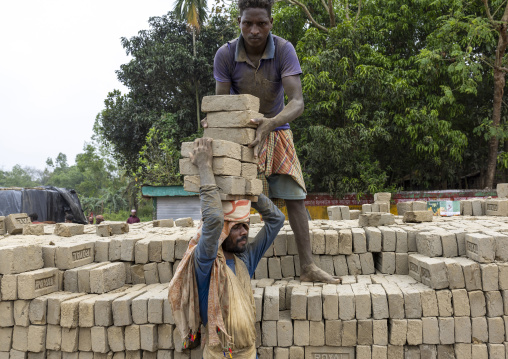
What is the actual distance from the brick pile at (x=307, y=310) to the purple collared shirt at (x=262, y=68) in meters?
1.57

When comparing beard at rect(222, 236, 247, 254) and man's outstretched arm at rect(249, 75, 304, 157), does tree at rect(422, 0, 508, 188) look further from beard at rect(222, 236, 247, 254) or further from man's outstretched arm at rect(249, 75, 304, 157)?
beard at rect(222, 236, 247, 254)

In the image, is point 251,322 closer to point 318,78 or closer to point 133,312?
point 133,312

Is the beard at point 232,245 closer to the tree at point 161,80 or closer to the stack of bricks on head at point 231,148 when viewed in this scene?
the stack of bricks on head at point 231,148

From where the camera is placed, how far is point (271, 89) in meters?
3.57

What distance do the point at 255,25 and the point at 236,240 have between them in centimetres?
169

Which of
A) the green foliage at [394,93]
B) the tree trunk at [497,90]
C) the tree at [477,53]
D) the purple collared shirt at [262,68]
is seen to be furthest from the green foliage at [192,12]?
the purple collared shirt at [262,68]

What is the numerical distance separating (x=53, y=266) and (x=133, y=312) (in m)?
1.08

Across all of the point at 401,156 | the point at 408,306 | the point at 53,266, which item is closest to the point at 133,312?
the point at 53,266

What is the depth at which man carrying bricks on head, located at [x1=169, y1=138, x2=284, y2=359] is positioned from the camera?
2.65 m

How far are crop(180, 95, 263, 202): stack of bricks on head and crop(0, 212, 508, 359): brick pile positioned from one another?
1065mm

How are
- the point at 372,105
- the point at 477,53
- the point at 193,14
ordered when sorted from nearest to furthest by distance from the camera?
the point at 372,105 → the point at 477,53 → the point at 193,14

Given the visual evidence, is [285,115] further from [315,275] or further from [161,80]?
[161,80]

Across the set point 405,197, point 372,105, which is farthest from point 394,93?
point 405,197

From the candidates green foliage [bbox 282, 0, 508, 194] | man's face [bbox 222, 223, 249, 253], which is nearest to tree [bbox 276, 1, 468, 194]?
green foliage [bbox 282, 0, 508, 194]
